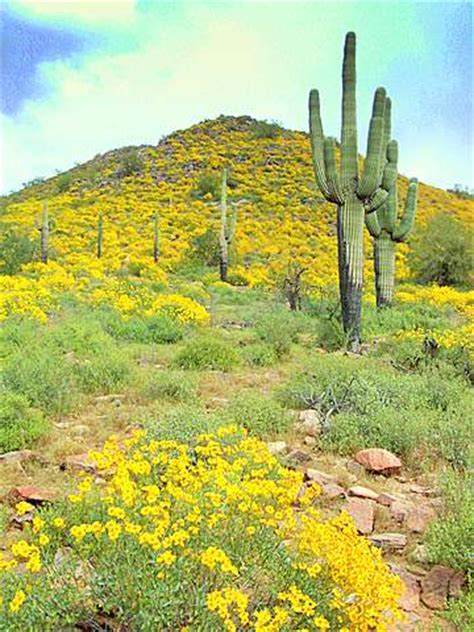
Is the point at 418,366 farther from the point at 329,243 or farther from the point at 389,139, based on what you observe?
the point at 329,243

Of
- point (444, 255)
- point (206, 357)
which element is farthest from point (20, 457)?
point (444, 255)

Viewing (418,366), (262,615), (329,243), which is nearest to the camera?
(262,615)

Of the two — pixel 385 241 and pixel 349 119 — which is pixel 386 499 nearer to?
pixel 349 119

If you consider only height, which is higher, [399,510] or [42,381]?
[42,381]

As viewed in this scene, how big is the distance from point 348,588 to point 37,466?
2.84 m

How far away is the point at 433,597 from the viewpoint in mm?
3537

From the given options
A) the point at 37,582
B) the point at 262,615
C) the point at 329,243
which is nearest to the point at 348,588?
the point at 262,615

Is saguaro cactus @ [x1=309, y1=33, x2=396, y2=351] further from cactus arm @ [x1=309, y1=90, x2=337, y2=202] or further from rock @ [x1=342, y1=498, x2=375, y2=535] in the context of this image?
rock @ [x1=342, y1=498, x2=375, y2=535]

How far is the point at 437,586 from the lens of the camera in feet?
11.8

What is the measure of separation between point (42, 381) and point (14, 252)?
1544 centimetres

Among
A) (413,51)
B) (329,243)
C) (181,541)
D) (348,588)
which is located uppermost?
(413,51)

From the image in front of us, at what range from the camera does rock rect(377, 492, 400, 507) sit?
14.9ft

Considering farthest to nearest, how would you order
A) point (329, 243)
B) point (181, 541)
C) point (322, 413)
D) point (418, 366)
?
point (329, 243) → point (418, 366) → point (322, 413) → point (181, 541)

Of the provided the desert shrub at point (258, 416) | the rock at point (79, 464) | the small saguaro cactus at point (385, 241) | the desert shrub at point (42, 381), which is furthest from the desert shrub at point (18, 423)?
the small saguaro cactus at point (385, 241)
